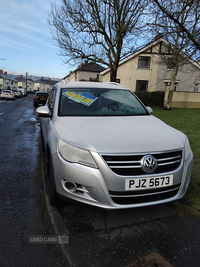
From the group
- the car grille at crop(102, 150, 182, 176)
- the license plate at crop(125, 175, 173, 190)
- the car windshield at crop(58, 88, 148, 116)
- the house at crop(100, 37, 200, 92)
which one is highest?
the house at crop(100, 37, 200, 92)

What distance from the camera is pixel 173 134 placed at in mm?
2680

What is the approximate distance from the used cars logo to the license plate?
11cm

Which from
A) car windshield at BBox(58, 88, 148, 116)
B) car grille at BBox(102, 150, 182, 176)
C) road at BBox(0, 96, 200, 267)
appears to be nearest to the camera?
road at BBox(0, 96, 200, 267)

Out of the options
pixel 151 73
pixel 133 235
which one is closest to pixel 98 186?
pixel 133 235

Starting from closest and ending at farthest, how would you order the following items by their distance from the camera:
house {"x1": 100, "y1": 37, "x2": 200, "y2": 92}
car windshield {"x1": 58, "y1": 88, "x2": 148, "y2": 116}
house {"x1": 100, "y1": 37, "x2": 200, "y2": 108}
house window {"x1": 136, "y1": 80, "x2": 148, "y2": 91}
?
car windshield {"x1": 58, "y1": 88, "x2": 148, "y2": 116} < house {"x1": 100, "y1": 37, "x2": 200, "y2": 108} < house {"x1": 100, "y1": 37, "x2": 200, "y2": 92} < house window {"x1": 136, "y1": 80, "x2": 148, "y2": 91}

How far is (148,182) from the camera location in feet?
7.14

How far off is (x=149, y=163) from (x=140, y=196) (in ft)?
1.23

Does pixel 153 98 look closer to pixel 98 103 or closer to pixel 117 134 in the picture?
pixel 98 103

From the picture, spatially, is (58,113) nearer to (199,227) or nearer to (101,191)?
(101,191)

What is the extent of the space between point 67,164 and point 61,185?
0.28 metres

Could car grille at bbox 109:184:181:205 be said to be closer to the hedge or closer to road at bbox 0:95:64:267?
road at bbox 0:95:64:267

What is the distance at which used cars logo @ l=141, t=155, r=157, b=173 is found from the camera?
7.04 feet

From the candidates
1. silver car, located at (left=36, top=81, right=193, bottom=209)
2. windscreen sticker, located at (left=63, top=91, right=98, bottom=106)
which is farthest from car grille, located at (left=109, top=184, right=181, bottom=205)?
windscreen sticker, located at (left=63, top=91, right=98, bottom=106)

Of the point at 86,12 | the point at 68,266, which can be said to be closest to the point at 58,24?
the point at 86,12
